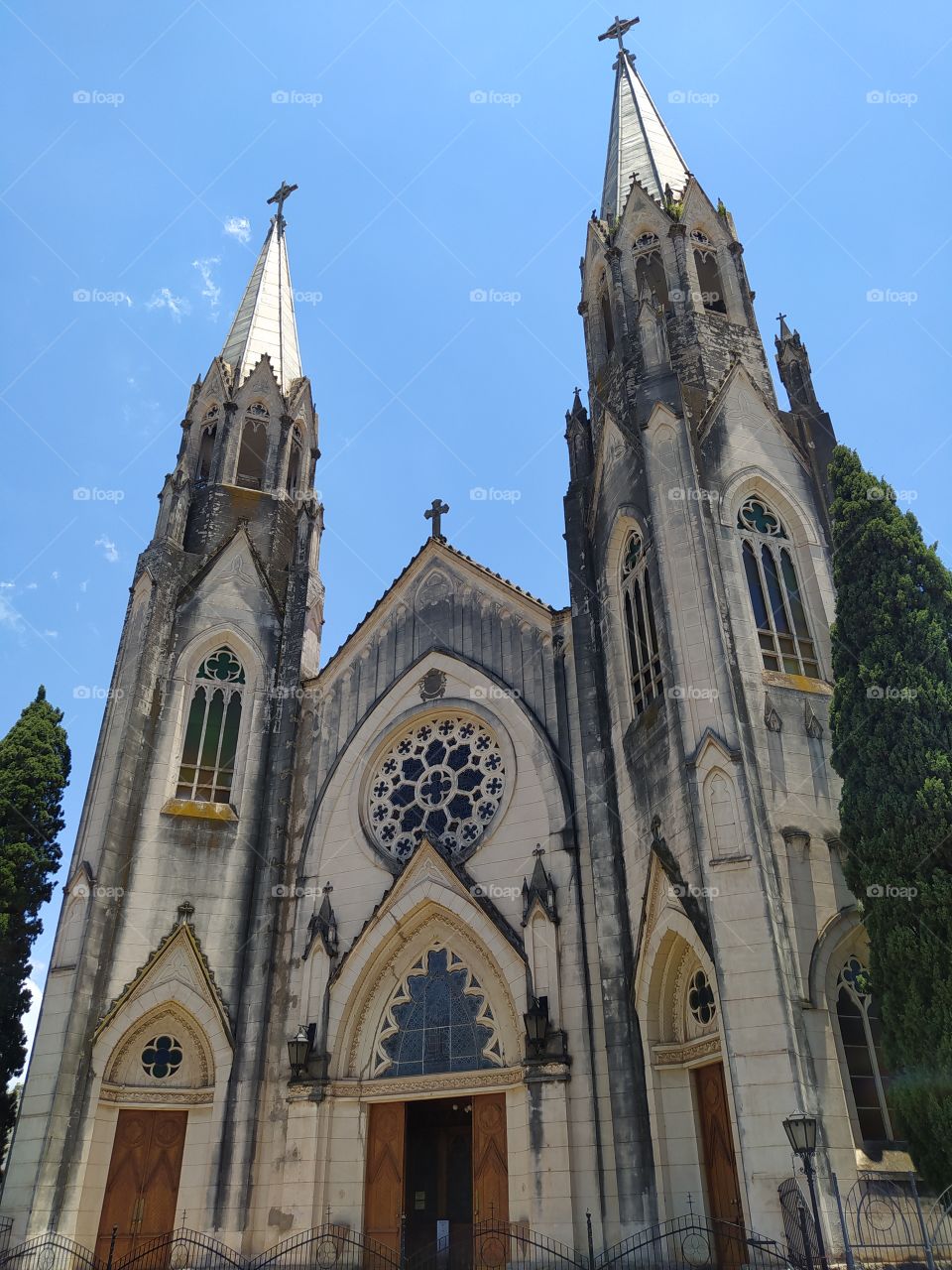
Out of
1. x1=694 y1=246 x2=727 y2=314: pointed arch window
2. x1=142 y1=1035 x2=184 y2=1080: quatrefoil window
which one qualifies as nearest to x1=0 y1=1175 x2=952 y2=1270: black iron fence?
x1=142 y1=1035 x2=184 y2=1080: quatrefoil window

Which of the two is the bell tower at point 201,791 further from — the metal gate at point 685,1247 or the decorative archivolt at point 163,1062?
the metal gate at point 685,1247

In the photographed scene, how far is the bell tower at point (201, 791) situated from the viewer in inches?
723

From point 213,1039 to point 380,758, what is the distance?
264 inches

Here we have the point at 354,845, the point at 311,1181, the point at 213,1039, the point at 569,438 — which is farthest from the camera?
the point at 569,438

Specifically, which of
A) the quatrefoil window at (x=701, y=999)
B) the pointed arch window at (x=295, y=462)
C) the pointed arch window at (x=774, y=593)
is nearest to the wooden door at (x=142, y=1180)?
the quatrefoil window at (x=701, y=999)

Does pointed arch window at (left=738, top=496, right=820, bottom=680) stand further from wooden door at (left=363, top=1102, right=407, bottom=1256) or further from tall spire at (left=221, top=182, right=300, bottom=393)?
tall spire at (left=221, top=182, right=300, bottom=393)

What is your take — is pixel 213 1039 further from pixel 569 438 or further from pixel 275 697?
pixel 569 438

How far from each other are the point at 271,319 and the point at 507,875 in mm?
21356

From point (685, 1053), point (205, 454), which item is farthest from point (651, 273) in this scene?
point (685, 1053)

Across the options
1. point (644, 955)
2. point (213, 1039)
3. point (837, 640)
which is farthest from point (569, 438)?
point (213, 1039)

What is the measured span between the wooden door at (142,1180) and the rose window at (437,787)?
6750mm

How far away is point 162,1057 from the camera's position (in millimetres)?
19516

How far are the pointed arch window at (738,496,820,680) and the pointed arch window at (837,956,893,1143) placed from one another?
535cm

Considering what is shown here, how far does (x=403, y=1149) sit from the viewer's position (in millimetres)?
18453
